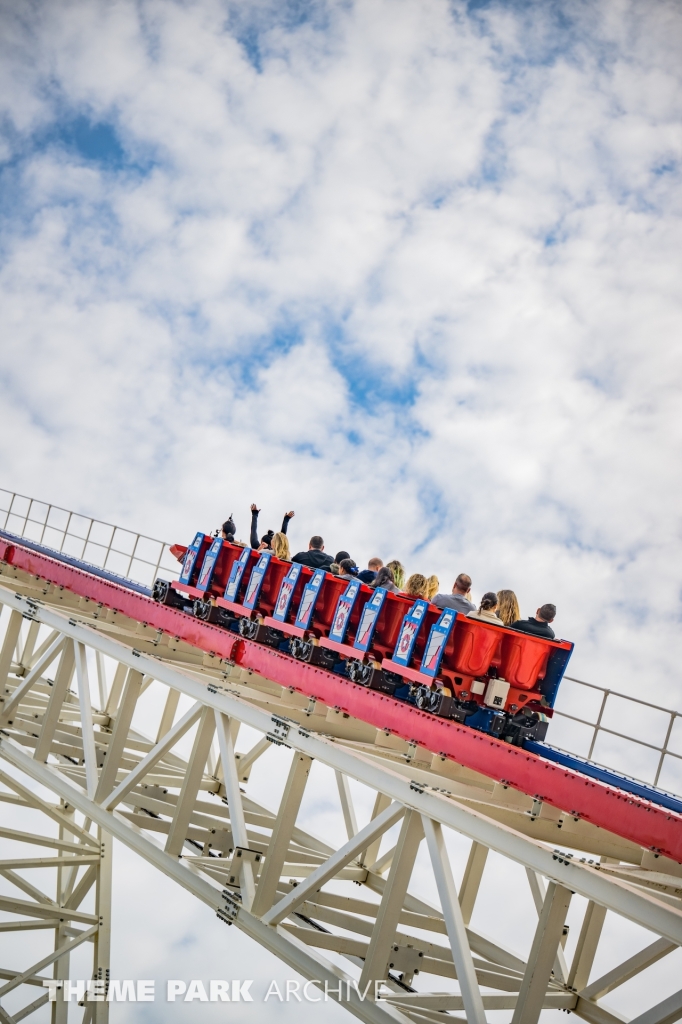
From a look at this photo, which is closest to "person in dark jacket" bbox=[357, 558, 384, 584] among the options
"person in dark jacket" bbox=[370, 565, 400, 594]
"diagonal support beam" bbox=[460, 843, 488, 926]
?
"person in dark jacket" bbox=[370, 565, 400, 594]

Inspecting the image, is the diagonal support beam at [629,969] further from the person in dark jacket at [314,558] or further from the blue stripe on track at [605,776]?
the person in dark jacket at [314,558]

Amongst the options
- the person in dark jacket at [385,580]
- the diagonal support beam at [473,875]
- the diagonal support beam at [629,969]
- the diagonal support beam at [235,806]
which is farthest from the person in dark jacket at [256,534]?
the diagonal support beam at [629,969]

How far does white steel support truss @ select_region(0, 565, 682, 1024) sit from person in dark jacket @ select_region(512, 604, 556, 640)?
68.4 inches

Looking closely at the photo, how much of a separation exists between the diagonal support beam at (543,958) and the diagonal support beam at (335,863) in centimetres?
110

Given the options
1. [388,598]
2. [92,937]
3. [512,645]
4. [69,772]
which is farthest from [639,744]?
[92,937]

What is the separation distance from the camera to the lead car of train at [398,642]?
8406 mm

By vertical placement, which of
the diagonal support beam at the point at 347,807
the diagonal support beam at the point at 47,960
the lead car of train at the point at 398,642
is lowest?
the diagonal support beam at the point at 47,960

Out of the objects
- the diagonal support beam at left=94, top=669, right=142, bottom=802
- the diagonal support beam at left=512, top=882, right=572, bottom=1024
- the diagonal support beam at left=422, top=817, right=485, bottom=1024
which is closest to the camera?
the diagonal support beam at left=512, top=882, right=572, bottom=1024

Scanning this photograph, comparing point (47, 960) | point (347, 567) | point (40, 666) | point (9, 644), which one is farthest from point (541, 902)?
point (9, 644)

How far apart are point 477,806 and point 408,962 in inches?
103

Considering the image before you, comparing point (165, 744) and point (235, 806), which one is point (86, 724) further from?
point (235, 806)

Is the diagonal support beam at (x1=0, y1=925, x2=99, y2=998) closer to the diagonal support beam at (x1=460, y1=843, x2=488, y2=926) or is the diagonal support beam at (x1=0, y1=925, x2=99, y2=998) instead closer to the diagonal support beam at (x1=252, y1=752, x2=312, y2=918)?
the diagonal support beam at (x1=460, y1=843, x2=488, y2=926)

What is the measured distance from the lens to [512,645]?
8602 mm

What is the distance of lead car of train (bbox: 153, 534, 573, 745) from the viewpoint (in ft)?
27.6
